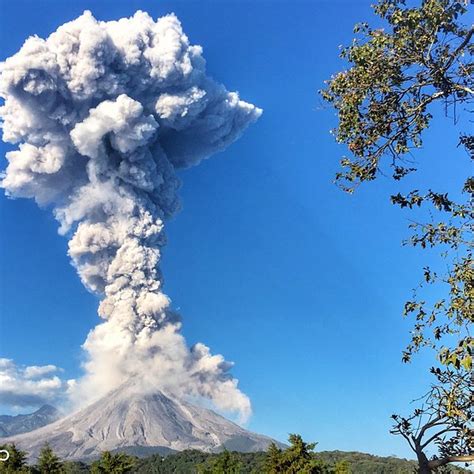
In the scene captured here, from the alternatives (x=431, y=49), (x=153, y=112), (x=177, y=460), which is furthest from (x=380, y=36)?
(x=177, y=460)

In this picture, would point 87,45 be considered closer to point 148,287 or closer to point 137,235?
point 137,235

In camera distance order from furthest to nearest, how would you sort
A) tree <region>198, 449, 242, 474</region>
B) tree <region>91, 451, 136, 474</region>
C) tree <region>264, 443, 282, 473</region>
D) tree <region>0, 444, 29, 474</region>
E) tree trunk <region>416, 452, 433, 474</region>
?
tree <region>264, 443, 282, 473</region> < tree <region>198, 449, 242, 474</region> < tree <region>0, 444, 29, 474</region> < tree <region>91, 451, 136, 474</region> < tree trunk <region>416, 452, 433, 474</region>

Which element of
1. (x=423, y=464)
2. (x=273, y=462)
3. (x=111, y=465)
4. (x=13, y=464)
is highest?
(x=13, y=464)

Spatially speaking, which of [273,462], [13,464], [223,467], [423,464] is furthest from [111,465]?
[423,464]

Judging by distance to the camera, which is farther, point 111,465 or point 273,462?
point 273,462

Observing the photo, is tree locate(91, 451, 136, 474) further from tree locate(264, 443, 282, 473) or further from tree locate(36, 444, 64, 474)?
tree locate(264, 443, 282, 473)

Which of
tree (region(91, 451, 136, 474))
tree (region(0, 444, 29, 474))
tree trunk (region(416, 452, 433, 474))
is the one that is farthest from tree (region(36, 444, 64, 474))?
tree trunk (region(416, 452, 433, 474))

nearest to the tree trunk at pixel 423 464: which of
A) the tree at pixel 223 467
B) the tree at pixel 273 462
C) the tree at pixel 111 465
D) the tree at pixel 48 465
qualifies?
the tree at pixel 111 465

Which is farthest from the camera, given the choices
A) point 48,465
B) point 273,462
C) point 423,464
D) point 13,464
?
point 273,462

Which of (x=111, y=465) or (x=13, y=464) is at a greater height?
(x=13, y=464)

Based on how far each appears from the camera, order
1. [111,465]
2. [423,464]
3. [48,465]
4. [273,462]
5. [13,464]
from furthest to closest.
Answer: [273,462], [13,464], [48,465], [111,465], [423,464]

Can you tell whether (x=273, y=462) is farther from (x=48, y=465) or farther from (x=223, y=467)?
(x=48, y=465)
